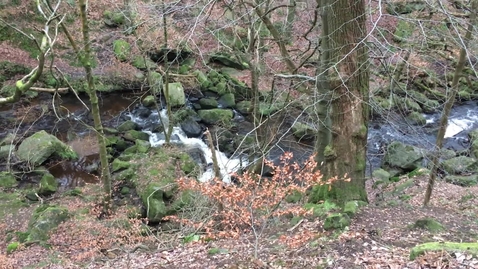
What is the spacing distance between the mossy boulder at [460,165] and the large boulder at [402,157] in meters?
0.99

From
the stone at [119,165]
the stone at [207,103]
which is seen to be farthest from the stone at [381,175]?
the stone at [119,165]

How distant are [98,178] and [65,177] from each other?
135cm

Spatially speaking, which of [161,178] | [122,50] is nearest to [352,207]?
[161,178]

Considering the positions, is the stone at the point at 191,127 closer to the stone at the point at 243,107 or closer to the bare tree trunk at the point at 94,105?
the stone at the point at 243,107

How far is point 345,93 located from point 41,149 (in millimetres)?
10431

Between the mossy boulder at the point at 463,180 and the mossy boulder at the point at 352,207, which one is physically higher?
the mossy boulder at the point at 352,207

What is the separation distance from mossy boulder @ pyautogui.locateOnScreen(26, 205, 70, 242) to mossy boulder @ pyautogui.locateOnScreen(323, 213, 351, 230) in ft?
21.9

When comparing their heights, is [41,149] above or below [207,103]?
below

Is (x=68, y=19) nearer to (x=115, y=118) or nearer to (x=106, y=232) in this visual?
(x=115, y=118)

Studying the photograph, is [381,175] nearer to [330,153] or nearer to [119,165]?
[330,153]

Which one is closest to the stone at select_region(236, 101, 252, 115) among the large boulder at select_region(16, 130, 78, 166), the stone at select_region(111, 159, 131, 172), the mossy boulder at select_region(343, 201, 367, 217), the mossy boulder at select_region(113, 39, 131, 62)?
the mossy boulder at select_region(113, 39, 131, 62)

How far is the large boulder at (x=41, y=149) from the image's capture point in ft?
41.7

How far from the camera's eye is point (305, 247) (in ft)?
16.9

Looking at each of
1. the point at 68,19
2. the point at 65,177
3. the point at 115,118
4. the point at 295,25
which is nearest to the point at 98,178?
the point at 65,177
